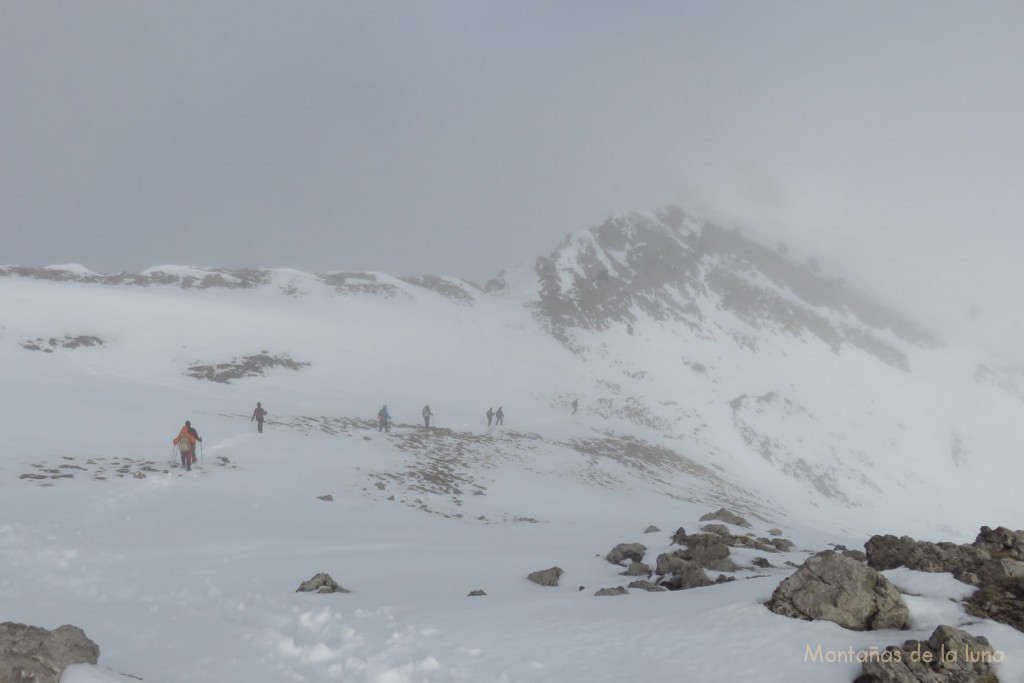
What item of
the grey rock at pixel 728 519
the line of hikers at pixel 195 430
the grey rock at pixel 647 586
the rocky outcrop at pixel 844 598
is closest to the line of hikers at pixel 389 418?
the line of hikers at pixel 195 430

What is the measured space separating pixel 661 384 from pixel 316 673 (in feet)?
232

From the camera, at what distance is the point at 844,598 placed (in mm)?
6887

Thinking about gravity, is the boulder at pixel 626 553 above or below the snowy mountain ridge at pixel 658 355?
below

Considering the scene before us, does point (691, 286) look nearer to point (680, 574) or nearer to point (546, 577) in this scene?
point (680, 574)

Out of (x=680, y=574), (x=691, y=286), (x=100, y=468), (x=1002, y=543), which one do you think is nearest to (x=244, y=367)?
(x=100, y=468)

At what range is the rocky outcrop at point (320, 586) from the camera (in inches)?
366

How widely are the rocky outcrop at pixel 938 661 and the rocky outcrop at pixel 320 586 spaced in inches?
309

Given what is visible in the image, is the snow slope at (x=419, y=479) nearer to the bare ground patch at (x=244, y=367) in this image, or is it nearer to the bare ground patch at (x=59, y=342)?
the bare ground patch at (x=59, y=342)

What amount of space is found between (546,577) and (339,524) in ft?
24.5

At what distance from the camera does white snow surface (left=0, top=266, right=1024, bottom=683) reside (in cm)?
663

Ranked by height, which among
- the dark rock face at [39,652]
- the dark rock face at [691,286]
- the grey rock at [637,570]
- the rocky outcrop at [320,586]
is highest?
the dark rock face at [691,286]

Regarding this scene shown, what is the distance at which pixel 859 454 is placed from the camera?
7369cm

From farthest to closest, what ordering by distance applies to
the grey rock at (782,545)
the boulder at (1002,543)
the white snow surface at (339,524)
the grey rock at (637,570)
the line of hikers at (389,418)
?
the line of hikers at (389,418)
the grey rock at (782,545)
the grey rock at (637,570)
the boulder at (1002,543)
the white snow surface at (339,524)

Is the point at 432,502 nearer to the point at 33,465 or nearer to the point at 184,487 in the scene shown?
the point at 184,487
